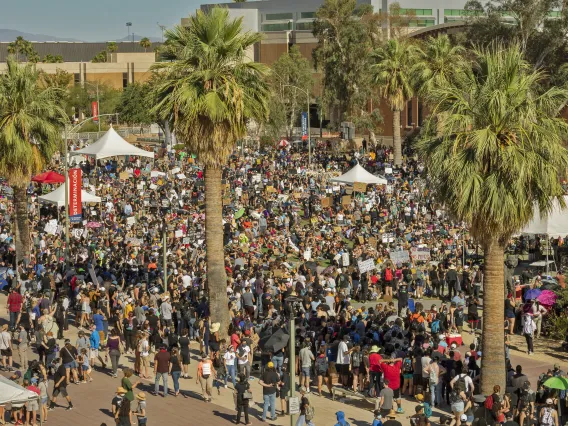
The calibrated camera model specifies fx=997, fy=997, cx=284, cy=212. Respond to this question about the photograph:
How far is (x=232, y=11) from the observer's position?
11131 cm

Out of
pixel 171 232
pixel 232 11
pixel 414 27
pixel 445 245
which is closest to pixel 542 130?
pixel 445 245

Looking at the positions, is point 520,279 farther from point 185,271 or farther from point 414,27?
point 414,27

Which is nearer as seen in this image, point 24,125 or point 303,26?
point 24,125

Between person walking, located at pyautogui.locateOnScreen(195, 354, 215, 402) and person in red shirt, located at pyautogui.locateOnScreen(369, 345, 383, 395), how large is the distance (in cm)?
341

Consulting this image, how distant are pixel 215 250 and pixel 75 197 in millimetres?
11848

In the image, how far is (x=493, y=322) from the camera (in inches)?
763

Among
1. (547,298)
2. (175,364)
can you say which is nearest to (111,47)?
(547,298)

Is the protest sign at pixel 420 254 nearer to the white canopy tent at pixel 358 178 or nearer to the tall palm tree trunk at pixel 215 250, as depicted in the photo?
the tall palm tree trunk at pixel 215 250

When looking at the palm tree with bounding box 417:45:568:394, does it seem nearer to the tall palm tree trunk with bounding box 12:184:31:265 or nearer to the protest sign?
the protest sign

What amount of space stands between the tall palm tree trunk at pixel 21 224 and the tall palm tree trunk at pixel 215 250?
10244 mm

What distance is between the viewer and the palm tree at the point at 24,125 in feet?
106

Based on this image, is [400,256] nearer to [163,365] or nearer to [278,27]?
[163,365]

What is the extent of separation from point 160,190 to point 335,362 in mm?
26614

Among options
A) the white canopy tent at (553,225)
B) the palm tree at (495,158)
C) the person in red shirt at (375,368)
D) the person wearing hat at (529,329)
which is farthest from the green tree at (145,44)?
the palm tree at (495,158)
